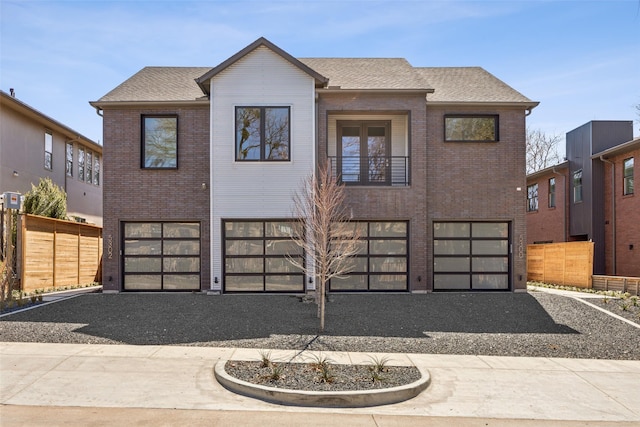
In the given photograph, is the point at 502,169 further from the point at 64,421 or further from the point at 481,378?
the point at 64,421

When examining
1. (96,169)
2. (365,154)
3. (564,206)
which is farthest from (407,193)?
(96,169)

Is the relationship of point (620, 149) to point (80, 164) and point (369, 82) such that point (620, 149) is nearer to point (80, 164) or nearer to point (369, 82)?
point (369, 82)

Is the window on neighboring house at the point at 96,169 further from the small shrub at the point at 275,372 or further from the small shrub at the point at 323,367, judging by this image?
the small shrub at the point at 275,372

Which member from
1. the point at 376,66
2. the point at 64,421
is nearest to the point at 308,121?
the point at 376,66

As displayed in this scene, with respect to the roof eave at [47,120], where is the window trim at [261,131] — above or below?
below

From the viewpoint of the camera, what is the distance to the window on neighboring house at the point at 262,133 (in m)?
14.8

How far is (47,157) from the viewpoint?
21.8m

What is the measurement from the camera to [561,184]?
84.0 feet

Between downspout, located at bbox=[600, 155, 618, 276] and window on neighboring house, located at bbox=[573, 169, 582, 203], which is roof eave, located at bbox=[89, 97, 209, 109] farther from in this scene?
window on neighboring house, located at bbox=[573, 169, 582, 203]

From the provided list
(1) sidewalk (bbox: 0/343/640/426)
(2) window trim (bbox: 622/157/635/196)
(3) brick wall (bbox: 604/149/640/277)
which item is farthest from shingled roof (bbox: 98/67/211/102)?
(3) brick wall (bbox: 604/149/640/277)

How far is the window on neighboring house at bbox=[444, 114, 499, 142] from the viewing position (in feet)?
52.1

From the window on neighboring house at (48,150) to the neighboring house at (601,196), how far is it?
25011 mm

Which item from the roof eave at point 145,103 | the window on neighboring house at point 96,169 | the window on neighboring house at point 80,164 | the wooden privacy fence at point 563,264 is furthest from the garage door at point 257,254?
the window on neighboring house at point 96,169

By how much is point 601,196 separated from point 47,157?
25.6 meters
